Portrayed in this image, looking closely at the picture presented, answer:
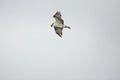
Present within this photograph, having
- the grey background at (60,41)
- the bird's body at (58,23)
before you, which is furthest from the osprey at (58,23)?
the grey background at (60,41)

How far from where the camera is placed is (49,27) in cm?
275

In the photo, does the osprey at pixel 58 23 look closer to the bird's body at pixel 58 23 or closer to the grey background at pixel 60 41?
the bird's body at pixel 58 23

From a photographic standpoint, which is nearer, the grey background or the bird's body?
the bird's body

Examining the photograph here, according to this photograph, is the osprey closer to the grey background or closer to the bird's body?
the bird's body

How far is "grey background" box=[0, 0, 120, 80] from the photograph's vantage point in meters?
2.70

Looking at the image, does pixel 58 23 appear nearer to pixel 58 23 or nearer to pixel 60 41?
pixel 58 23

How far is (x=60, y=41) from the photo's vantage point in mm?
2785

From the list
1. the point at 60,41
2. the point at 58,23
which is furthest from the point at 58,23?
the point at 60,41

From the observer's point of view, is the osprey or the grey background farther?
the grey background

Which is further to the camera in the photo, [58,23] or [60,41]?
[60,41]

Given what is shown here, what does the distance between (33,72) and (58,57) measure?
36cm

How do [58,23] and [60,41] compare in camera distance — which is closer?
[58,23]

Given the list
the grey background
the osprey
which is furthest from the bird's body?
the grey background

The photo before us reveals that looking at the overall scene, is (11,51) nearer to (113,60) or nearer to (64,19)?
(64,19)
